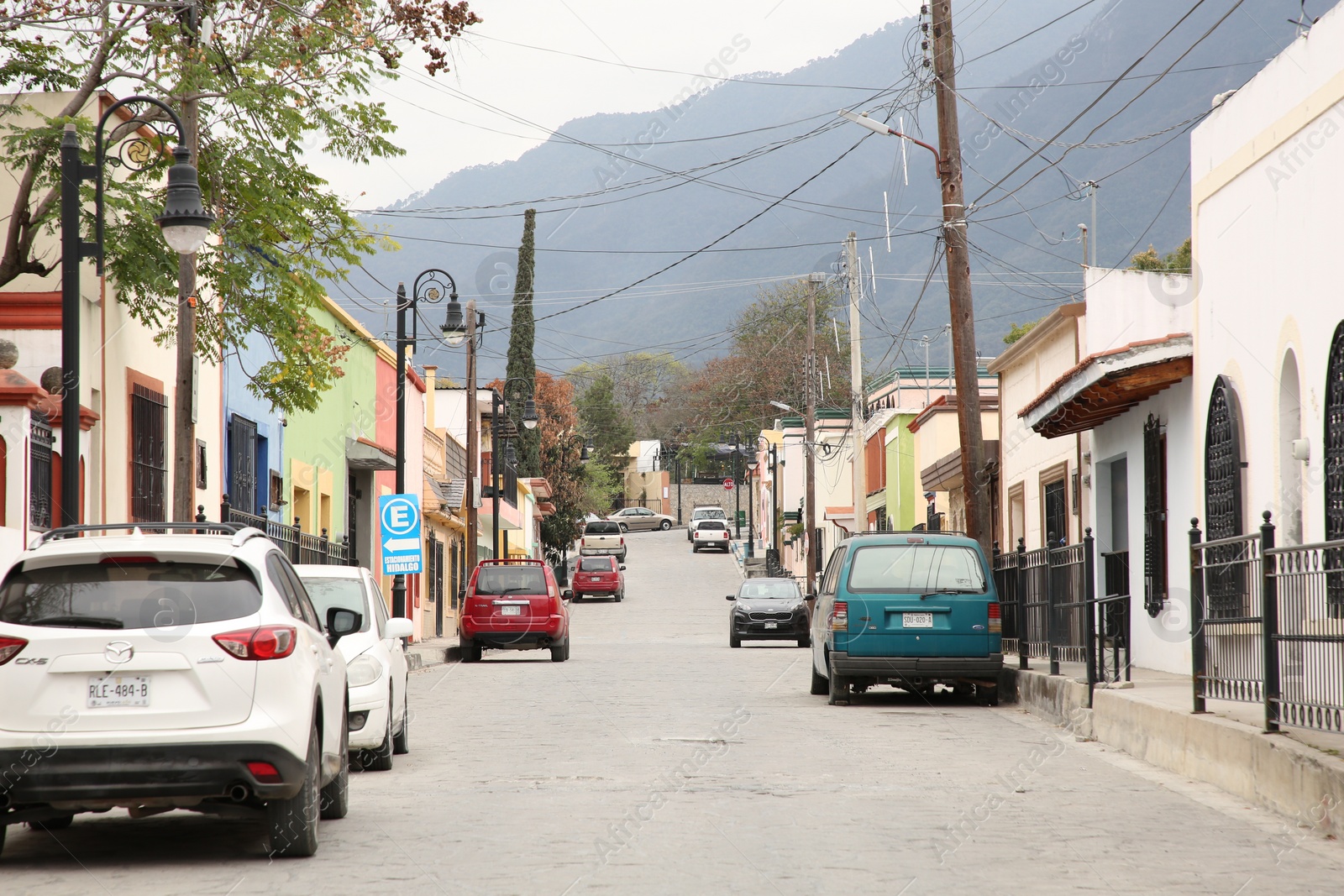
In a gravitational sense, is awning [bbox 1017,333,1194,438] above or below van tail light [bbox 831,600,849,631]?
above

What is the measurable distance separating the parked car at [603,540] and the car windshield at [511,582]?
168 feet

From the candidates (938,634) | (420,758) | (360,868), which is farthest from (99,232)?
(938,634)

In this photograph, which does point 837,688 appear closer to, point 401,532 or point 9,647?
point 401,532

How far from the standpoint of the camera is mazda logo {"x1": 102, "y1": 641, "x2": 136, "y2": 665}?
23.8 ft

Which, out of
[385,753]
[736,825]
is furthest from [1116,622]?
[736,825]

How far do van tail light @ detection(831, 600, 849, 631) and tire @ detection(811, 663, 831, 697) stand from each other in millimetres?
2010

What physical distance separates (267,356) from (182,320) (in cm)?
1112

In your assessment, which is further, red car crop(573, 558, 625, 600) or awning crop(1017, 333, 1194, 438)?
red car crop(573, 558, 625, 600)

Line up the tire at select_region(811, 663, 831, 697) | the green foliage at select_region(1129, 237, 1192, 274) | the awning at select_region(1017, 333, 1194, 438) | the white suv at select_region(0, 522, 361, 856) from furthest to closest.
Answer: the green foliage at select_region(1129, 237, 1192, 274) → the tire at select_region(811, 663, 831, 697) → the awning at select_region(1017, 333, 1194, 438) → the white suv at select_region(0, 522, 361, 856)

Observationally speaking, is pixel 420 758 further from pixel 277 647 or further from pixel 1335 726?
pixel 1335 726

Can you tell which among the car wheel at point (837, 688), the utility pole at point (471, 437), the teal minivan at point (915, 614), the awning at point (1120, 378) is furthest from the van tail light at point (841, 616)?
the utility pole at point (471, 437)

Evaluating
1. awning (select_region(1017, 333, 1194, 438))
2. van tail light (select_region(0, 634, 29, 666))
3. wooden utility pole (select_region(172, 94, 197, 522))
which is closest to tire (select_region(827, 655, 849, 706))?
awning (select_region(1017, 333, 1194, 438))

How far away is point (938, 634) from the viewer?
16.8 metres

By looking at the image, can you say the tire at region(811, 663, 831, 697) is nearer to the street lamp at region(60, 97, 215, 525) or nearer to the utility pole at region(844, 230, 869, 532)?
the street lamp at region(60, 97, 215, 525)
